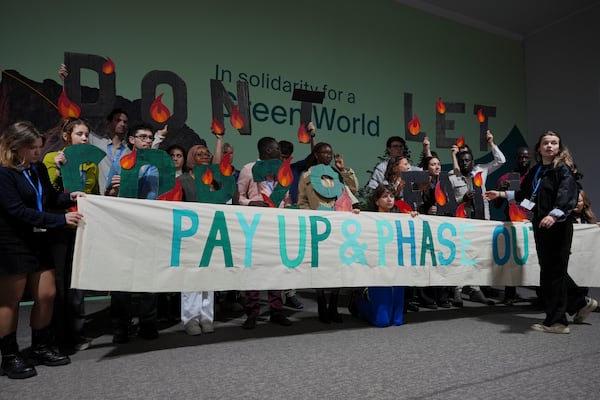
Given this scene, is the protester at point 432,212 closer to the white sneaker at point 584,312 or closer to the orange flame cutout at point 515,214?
the orange flame cutout at point 515,214

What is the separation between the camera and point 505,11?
692 centimetres

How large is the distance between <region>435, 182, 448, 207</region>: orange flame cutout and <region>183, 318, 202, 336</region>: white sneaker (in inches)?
80.7

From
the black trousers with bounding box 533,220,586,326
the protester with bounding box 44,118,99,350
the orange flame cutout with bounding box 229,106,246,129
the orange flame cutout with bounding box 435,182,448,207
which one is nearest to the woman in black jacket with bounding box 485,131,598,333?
the black trousers with bounding box 533,220,586,326

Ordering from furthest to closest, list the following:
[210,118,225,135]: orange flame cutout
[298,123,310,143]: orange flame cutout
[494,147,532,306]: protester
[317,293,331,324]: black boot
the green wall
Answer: the green wall, [494,147,532,306]: protester, [298,123,310,143]: orange flame cutout, [317,293,331,324]: black boot, [210,118,225,135]: orange flame cutout

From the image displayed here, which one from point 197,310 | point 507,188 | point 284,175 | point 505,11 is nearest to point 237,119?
point 284,175

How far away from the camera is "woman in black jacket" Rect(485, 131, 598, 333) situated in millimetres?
2838

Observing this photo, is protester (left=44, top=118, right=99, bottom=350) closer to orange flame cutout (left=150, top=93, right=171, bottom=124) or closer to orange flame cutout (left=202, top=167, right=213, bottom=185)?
orange flame cutout (left=150, top=93, right=171, bottom=124)

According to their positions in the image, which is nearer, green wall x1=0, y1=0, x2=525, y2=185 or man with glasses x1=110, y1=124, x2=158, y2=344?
man with glasses x1=110, y1=124, x2=158, y2=344

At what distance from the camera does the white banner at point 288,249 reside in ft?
7.40

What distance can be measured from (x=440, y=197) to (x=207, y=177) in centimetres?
187

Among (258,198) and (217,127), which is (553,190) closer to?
(258,198)

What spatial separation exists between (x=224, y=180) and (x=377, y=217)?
108cm

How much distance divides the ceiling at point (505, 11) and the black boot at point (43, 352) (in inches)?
242

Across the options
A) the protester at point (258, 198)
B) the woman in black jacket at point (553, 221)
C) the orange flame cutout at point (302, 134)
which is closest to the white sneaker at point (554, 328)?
the woman in black jacket at point (553, 221)
